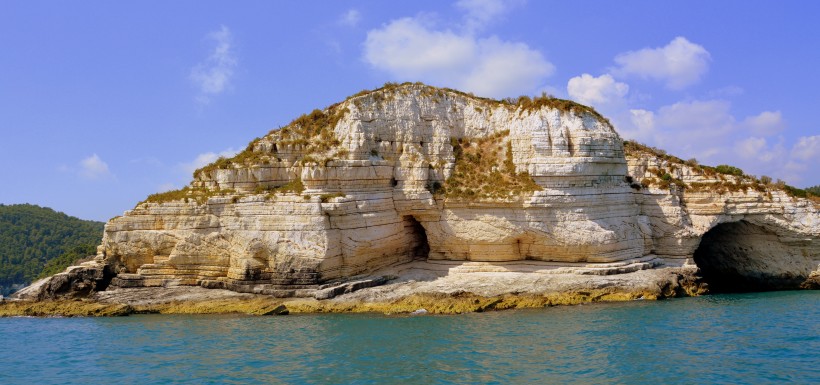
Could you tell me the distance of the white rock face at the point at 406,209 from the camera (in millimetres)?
27281

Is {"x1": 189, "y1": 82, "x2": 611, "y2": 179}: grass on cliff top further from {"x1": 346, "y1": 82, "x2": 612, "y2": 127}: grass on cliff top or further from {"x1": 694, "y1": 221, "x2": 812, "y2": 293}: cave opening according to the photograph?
{"x1": 694, "y1": 221, "x2": 812, "y2": 293}: cave opening

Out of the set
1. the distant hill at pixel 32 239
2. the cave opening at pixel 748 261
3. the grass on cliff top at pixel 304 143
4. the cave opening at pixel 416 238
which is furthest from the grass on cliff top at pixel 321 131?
the distant hill at pixel 32 239

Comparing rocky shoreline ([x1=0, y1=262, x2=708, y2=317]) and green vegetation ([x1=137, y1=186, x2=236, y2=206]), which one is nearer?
rocky shoreline ([x1=0, y1=262, x2=708, y2=317])

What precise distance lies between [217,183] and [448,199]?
11.5 meters

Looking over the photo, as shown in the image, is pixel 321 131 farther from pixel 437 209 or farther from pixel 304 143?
pixel 437 209

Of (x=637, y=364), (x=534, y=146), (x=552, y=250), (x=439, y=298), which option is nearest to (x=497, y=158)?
(x=534, y=146)

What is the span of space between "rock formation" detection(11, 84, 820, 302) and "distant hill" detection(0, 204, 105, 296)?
4124 cm

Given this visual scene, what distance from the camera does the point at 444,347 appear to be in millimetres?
18750

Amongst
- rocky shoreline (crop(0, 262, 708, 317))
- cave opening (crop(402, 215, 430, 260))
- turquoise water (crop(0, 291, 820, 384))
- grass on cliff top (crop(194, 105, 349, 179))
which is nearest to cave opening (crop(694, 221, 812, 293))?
rocky shoreline (crop(0, 262, 708, 317))

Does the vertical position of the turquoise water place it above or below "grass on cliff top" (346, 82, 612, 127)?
below

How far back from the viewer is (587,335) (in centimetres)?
1956

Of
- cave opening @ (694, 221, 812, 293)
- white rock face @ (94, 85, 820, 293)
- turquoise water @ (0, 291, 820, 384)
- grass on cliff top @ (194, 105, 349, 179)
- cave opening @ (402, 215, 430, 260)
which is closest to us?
turquoise water @ (0, 291, 820, 384)

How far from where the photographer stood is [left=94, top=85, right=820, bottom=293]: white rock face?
27.3 metres

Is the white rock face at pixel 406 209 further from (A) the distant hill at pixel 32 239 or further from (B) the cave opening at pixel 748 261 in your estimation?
(A) the distant hill at pixel 32 239
